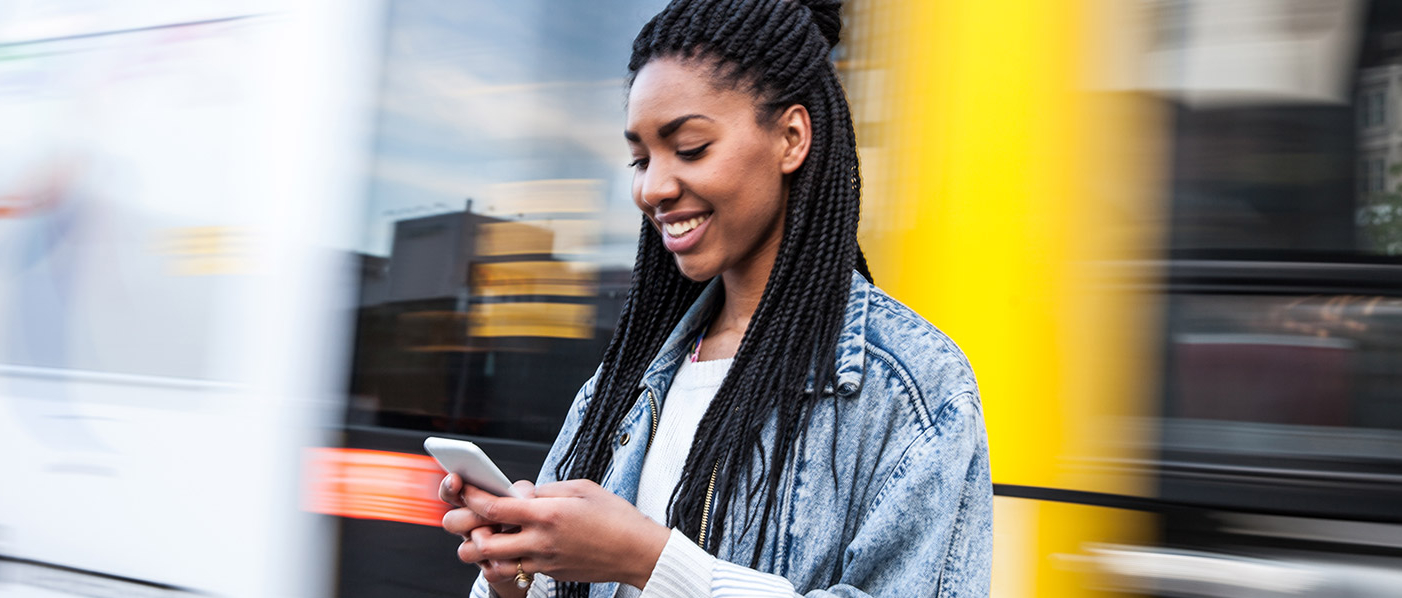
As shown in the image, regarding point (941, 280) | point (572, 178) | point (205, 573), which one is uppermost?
point (572, 178)

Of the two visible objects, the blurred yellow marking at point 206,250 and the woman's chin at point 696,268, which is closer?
the woman's chin at point 696,268

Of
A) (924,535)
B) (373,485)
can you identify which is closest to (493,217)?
(373,485)

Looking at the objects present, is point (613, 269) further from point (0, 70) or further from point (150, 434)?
point (0, 70)

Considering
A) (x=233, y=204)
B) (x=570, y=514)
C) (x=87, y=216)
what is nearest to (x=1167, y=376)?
(x=570, y=514)

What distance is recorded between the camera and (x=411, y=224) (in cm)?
249

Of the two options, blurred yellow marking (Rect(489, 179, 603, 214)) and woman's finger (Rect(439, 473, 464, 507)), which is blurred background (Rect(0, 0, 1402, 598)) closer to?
blurred yellow marking (Rect(489, 179, 603, 214))

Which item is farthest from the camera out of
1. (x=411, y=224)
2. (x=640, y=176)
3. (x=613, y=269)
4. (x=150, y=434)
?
(x=150, y=434)

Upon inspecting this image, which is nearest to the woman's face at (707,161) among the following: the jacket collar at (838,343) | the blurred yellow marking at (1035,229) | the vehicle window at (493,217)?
the jacket collar at (838,343)

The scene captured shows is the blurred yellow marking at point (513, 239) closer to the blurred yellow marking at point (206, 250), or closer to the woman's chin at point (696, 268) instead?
the blurred yellow marking at point (206, 250)

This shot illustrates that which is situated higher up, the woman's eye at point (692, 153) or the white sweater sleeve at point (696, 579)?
the woman's eye at point (692, 153)

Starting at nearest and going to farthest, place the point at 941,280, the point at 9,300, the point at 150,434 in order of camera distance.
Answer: the point at 941,280 → the point at 150,434 → the point at 9,300

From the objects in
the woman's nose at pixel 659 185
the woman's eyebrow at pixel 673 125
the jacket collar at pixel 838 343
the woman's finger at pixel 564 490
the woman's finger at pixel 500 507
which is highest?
the woman's eyebrow at pixel 673 125

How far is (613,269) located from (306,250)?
812 millimetres

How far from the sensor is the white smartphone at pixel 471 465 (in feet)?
3.63
